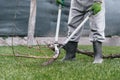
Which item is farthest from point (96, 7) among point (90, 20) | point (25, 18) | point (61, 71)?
point (25, 18)

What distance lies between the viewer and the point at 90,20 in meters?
4.34

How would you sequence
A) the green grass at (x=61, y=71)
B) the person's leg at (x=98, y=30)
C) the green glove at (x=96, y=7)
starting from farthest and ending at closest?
1. the person's leg at (x=98, y=30)
2. the green glove at (x=96, y=7)
3. the green grass at (x=61, y=71)

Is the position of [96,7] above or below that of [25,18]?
above

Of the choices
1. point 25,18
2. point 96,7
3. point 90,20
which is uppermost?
point 96,7

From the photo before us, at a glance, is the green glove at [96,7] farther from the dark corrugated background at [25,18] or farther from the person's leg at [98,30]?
the dark corrugated background at [25,18]

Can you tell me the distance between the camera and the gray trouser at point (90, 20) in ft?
14.1

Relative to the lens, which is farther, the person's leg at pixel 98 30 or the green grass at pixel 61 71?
the person's leg at pixel 98 30

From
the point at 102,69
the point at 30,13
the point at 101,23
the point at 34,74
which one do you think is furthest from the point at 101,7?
the point at 30,13

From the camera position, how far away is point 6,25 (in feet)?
26.2

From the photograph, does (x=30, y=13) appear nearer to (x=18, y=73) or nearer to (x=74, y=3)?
(x=74, y=3)

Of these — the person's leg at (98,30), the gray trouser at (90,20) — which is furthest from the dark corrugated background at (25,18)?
the person's leg at (98,30)

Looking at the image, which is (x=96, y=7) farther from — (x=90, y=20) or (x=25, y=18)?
(x=25, y=18)

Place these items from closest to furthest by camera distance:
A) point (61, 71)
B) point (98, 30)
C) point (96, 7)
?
point (61, 71), point (96, 7), point (98, 30)

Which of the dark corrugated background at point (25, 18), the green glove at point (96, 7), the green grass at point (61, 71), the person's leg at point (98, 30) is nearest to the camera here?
the green grass at point (61, 71)
